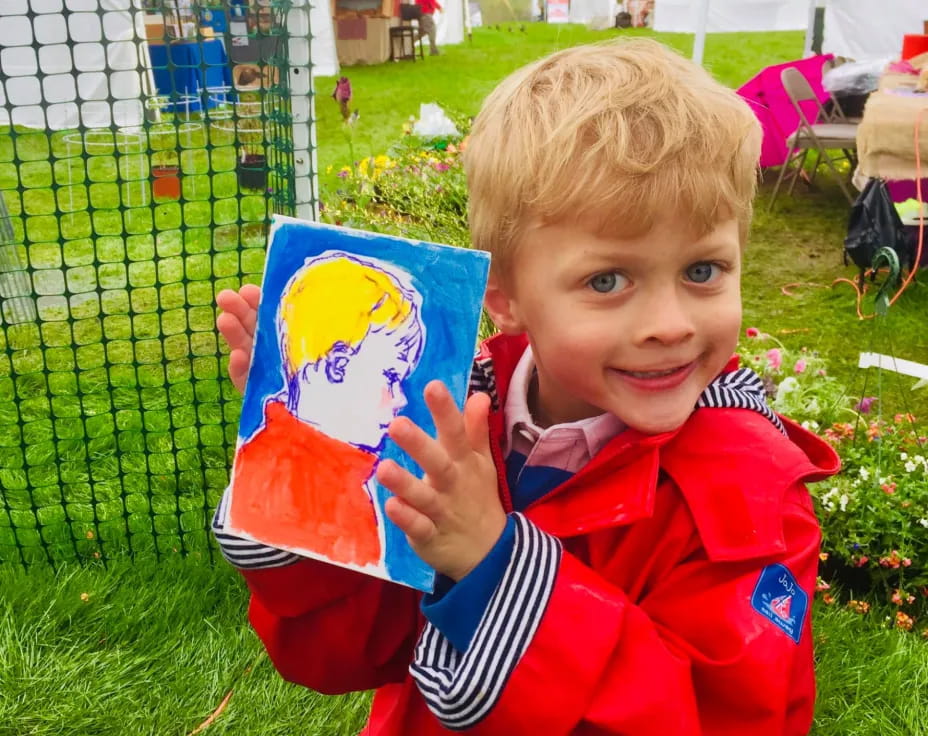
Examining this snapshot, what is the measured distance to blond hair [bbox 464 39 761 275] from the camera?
1.13m

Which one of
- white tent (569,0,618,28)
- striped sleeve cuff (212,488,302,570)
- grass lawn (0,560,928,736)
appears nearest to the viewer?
striped sleeve cuff (212,488,302,570)

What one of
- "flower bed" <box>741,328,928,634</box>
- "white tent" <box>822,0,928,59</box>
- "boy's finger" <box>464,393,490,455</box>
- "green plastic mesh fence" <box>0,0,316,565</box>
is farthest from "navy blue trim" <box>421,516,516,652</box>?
"white tent" <box>822,0,928,59</box>

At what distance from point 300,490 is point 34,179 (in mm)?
8015

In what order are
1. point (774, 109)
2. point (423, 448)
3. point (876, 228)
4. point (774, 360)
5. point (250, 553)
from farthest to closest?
1. point (774, 109)
2. point (876, 228)
3. point (774, 360)
4. point (250, 553)
5. point (423, 448)

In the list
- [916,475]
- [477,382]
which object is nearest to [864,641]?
[916,475]

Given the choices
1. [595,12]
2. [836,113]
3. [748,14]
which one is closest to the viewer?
[836,113]

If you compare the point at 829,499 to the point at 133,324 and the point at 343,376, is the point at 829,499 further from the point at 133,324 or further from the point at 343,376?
the point at 133,324

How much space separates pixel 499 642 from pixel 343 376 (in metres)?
0.37

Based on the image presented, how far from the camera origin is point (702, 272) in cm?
118

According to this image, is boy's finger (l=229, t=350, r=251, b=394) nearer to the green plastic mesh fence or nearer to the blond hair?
the blond hair

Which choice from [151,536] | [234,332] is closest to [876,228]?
[151,536]

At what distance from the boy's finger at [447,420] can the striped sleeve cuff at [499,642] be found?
13 cm

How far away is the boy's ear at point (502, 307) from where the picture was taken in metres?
1.32

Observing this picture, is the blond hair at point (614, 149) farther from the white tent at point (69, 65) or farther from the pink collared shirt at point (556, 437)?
the white tent at point (69, 65)
